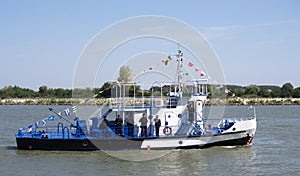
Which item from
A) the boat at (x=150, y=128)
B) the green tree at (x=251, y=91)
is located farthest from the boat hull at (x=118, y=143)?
the green tree at (x=251, y=91)

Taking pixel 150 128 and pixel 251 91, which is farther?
pixel 251 91

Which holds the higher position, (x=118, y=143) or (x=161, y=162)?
(x=118, y=143)

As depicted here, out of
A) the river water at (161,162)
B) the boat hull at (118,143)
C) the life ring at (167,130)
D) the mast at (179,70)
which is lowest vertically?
the river water at (161,162)

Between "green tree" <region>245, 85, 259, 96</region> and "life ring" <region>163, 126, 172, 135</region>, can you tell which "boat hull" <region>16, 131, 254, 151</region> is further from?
"green tree" <region>245, 85, 259, 96</region>

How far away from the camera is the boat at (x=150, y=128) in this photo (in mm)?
27609

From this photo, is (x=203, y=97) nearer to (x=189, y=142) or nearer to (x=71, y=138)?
(x=189, y=142)

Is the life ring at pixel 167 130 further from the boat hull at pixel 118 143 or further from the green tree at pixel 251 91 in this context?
the green tree at pixel 251 91

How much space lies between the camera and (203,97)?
96.0 ft

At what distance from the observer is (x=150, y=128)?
2805cm

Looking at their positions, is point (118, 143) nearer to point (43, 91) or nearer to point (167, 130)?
point (167, 130)

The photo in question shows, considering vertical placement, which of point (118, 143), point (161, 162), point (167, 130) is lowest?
point (161, 162)

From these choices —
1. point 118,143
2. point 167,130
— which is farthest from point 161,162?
point 118,143

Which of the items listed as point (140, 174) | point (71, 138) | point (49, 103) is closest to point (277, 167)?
point (140, 174)

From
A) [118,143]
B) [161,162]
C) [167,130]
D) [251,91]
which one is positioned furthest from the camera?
[251,91]
